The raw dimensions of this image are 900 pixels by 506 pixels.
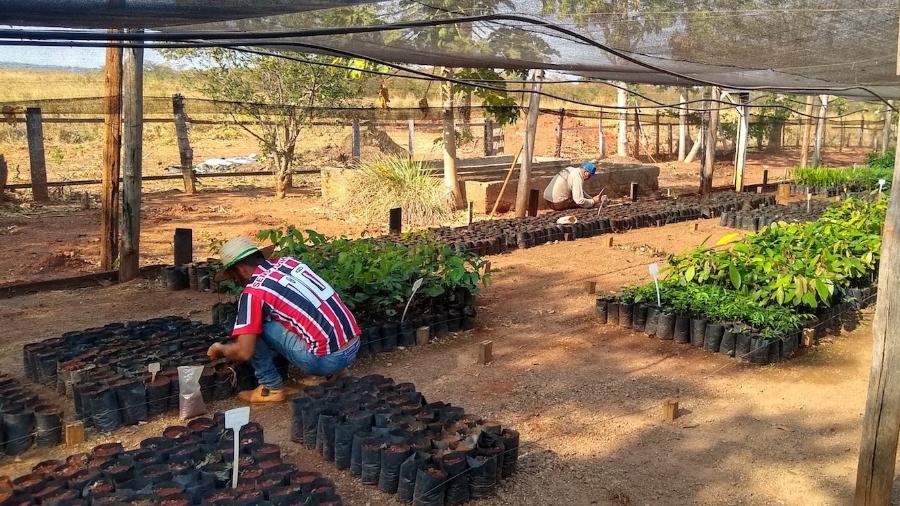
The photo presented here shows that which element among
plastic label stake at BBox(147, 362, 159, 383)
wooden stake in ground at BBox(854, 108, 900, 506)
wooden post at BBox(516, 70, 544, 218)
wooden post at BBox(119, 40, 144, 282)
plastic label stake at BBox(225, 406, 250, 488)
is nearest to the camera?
plastic label stake at BBox(225, 406, 250, 488)

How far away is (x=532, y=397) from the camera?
4461 millimetres

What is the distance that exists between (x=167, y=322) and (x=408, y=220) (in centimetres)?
595

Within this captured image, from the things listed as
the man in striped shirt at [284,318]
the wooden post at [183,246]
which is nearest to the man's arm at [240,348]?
the man in striped shirt at [284,318]

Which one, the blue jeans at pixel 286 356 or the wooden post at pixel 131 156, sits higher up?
the wooden post at pixel 131 156

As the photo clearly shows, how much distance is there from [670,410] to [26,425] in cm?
347

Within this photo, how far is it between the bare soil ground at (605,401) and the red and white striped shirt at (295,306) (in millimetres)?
530

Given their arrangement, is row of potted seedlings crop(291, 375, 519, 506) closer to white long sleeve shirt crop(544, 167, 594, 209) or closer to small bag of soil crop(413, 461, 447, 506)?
small bag of soil crop(413, 461, 447, 506)

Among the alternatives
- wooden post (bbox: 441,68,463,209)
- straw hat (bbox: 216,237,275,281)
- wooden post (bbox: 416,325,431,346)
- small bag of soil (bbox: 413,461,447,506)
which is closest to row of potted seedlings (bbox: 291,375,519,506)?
small bag of soil (bbox: 413,461,447,506)

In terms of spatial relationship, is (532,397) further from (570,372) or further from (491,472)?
(491,472)

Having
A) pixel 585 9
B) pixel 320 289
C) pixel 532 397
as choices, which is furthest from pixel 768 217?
pixel 320 289

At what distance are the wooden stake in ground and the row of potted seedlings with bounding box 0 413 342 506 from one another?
2.19m

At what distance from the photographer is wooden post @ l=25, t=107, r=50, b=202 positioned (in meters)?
11.0

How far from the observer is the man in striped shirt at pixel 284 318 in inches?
153

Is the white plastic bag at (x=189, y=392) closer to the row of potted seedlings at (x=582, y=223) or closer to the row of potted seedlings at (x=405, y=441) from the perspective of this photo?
the row of potted seedlings at (x=405, y=441)
